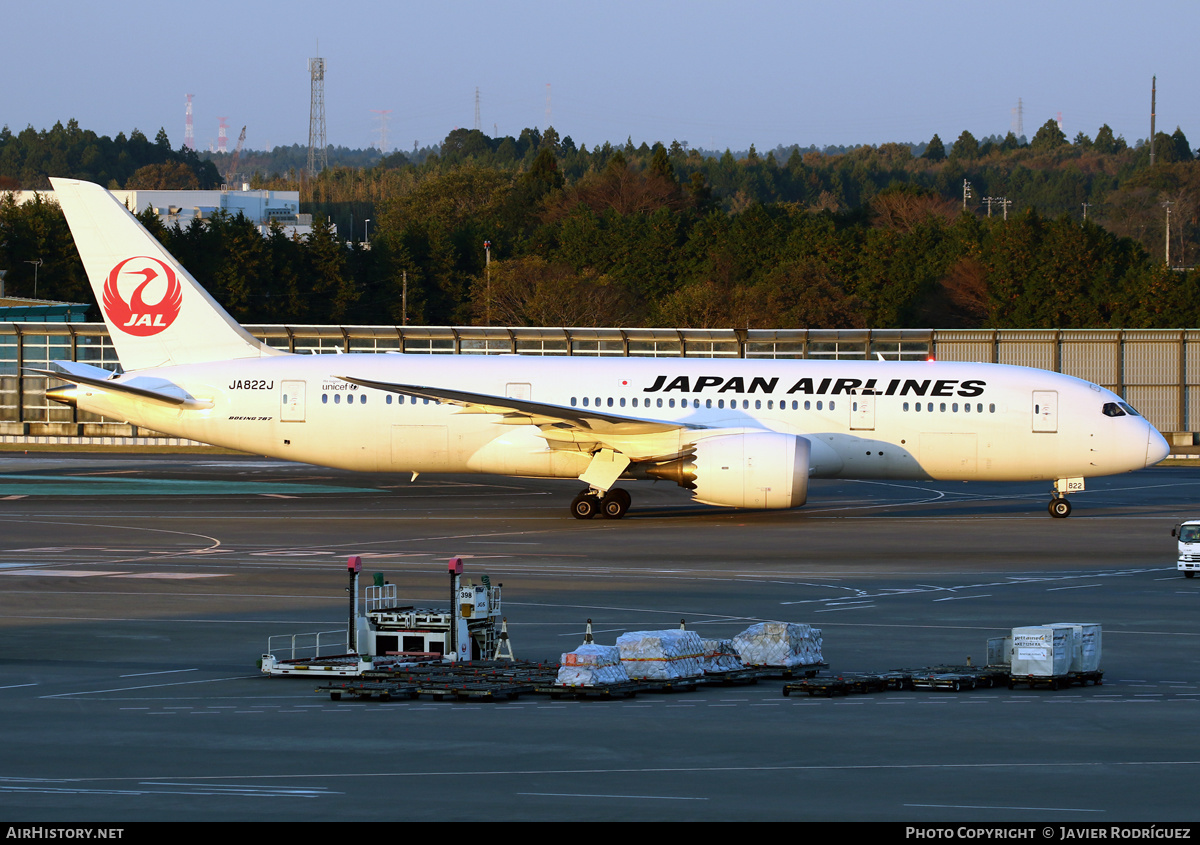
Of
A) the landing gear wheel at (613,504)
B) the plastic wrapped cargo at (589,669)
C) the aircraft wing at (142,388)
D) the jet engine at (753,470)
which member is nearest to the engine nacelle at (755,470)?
the jet engine at (753,470)

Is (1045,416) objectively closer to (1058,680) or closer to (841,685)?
(1058,680)

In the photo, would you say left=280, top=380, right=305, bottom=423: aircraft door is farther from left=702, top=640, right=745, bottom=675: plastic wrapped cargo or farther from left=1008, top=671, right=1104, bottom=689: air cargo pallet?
left=1008, top=671, right=1104, bottom=689: air cargo pallet

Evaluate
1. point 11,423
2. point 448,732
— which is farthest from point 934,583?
point 11,423

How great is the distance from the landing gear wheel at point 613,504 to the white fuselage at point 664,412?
1.12 m

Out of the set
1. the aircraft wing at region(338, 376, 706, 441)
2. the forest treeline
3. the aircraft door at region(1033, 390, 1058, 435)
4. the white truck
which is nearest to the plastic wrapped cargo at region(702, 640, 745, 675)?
the white truck

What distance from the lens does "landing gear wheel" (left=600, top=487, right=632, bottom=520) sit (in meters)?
36.9

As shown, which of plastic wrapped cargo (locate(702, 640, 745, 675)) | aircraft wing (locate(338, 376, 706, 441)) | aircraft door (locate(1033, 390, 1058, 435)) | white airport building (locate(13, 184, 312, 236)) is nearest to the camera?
plastic wrapped cargo (locate(702, 640, 745, 675))

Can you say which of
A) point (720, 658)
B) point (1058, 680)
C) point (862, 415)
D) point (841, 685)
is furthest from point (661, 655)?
point (862, 415)

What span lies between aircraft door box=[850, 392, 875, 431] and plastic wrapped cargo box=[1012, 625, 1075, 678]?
65.7ft

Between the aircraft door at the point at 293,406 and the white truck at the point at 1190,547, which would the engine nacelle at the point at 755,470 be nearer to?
the white truck at the point at 1190,547

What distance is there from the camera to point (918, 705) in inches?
615

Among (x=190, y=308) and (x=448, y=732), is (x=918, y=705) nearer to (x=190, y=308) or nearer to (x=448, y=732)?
(x=448, y=732)

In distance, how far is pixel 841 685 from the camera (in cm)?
1612
